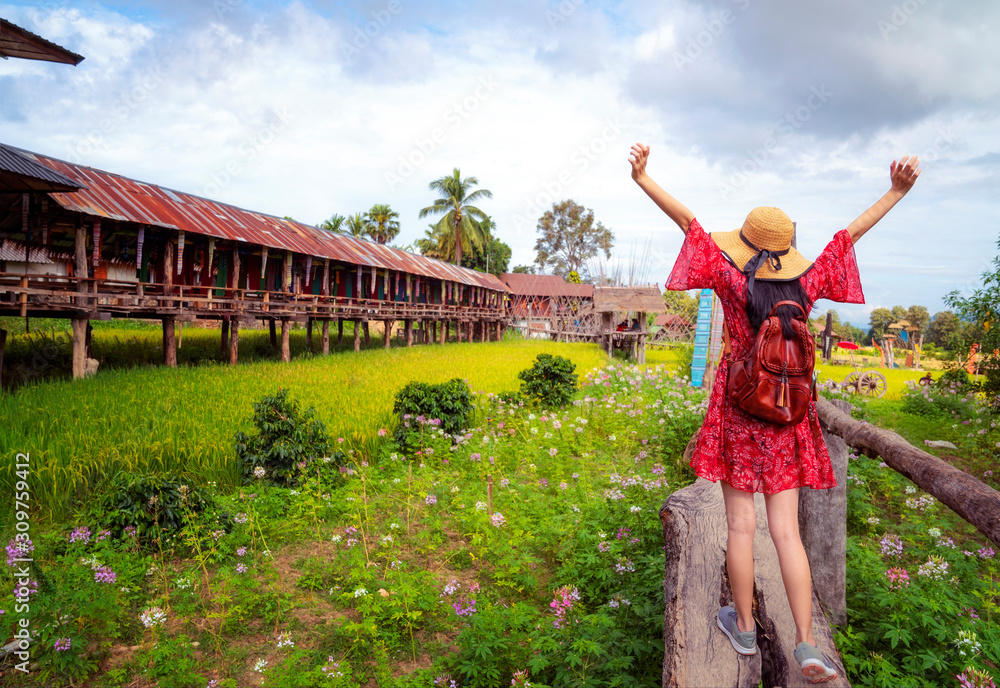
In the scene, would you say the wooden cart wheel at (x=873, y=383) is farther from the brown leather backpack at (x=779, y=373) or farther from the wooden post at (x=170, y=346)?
the wooden post at (x=170, y=346)

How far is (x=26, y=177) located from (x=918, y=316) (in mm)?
66980

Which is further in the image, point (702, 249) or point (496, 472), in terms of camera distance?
point (496, 472)

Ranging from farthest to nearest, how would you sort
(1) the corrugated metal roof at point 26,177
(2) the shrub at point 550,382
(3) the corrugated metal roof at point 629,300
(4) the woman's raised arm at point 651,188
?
(3) the corrugated metal roof at point 629,300
(2) the shrub at point 550,382
(1) the corrugated metal roof at point 26,177
(4) the woman's raised arm at point 651,188

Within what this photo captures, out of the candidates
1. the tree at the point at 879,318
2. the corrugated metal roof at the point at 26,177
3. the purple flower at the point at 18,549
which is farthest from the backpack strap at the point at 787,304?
the tree at the point at 879,318

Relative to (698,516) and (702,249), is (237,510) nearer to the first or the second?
(698,516)

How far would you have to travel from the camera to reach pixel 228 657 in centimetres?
305

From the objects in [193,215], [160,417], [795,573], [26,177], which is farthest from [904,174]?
[193,215]

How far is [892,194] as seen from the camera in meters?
2.29

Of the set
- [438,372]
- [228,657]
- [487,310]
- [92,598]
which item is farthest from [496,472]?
[487,310]

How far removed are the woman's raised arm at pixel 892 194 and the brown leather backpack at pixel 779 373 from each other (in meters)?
0.58

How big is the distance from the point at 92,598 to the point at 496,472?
351 centimetres

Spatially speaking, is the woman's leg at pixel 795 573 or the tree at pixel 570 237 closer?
the woman's leg at pixel 795 573

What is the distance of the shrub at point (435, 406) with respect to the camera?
22.7 ft

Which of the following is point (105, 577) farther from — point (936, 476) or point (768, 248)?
point (936, 476)
